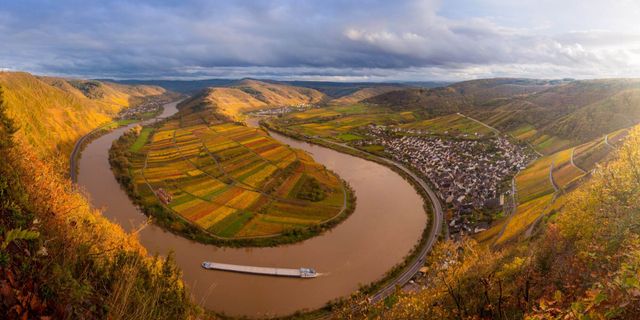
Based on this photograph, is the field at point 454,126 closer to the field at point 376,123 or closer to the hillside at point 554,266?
the field at point 376,123

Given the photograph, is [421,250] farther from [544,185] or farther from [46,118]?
[46,118]

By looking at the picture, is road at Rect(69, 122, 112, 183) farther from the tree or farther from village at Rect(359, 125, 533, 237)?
village at Rect(359, 125, 533, 237)

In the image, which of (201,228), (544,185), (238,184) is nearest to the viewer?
(201,228)

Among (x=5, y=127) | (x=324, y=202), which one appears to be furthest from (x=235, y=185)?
(x=5, y=127)

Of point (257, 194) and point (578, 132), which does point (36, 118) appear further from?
point (578, 132)

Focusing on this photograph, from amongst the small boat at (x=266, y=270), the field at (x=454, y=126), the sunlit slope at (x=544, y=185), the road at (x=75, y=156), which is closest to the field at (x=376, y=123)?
the field at (x=454, y=126)

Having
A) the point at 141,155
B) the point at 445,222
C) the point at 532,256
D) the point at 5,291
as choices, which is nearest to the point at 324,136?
the point at 141,155
